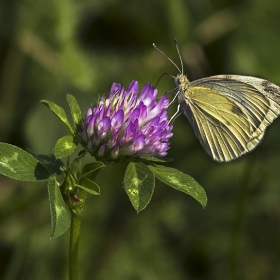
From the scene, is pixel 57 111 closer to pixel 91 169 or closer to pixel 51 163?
pixel 51 163

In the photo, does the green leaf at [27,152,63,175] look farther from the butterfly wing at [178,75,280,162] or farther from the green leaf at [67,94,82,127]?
the butterfly wing at [178,75,280,162]

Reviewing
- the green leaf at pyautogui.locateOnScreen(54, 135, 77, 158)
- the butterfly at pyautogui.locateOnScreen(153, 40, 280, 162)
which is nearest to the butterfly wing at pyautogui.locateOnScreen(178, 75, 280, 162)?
the butterfly at pyautogui.locateOnScreen(153, 40, 280, 162)

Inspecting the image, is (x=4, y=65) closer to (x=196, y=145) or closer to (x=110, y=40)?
(x=110, y=40)

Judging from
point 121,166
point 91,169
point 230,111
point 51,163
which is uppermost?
point 91,169

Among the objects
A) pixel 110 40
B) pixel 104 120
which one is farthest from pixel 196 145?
pixel 104 120

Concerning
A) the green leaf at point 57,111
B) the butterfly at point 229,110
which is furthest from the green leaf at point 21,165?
the butterfly at point 229,110

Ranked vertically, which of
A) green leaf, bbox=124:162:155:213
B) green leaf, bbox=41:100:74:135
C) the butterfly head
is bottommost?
the butterfly head

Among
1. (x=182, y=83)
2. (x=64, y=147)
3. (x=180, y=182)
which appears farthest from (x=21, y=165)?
(x=182, y=83)
